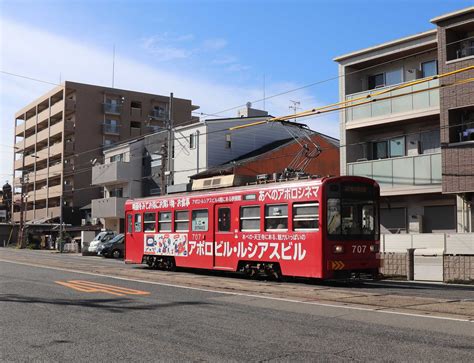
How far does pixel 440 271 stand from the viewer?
727 inches

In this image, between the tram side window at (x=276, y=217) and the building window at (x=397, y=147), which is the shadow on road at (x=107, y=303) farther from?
the building window at (x=397, y=147)

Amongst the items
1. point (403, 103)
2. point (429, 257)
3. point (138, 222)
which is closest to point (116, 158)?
point (138, 222)

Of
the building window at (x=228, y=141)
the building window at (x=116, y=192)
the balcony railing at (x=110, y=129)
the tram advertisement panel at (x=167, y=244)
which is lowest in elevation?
the tram advertisement panel at (x=167, y=244)

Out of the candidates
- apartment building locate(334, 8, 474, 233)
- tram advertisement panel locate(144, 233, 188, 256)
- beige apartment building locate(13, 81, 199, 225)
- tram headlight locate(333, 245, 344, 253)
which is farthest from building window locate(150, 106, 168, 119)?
tram headlight locate(333, 245, 344, 253)

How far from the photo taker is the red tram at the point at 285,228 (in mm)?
15070

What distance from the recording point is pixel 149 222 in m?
22.0

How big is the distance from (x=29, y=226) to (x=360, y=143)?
54.5m

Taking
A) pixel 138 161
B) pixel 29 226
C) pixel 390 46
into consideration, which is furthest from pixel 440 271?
pixel 29 226

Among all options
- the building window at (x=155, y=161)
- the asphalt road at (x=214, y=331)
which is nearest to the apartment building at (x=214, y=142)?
the building window at (x=155, y=161)

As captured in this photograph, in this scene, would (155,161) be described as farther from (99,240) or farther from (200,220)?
(200,220)

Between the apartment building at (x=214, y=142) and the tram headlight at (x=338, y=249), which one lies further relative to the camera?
the apartment building at (x=214, y=142)

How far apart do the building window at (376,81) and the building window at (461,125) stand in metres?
4.57

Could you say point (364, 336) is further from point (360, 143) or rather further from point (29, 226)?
point (29, 226)

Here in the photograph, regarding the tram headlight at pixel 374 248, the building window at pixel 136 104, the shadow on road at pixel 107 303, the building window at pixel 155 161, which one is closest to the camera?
the shadow on road at pixel 107 303
